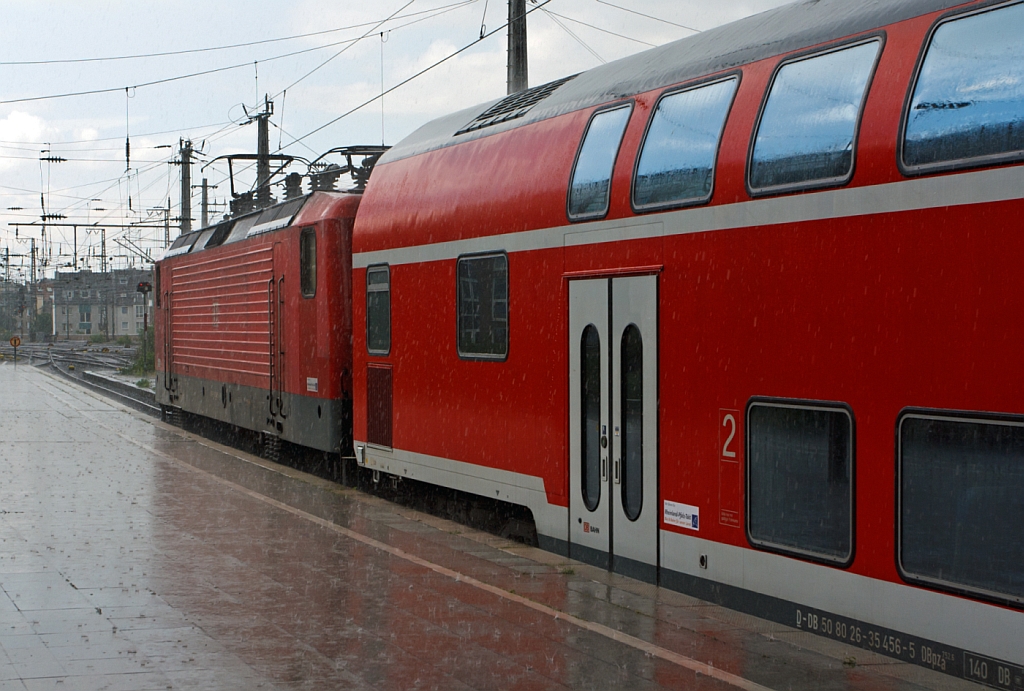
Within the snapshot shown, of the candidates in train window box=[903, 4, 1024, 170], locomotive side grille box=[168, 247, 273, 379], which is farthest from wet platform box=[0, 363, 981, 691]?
locomotive side grille box=[168, 247, 273, 379]

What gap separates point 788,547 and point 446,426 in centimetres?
476

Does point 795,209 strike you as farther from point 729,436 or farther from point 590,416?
point 590,416

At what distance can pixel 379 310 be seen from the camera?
1269cm

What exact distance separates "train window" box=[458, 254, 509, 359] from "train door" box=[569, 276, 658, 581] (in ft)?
3.58

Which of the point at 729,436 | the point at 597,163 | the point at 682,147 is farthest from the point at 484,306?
the point at 729,436

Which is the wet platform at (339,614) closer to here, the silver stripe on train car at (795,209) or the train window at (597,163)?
the silver stripe on train car at (795,209)

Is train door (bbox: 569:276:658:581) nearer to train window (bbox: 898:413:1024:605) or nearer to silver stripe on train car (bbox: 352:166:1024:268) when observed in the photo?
silver stripe on train car (bbox: 352:166:1024:268)

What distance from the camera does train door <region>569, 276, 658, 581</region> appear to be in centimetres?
834

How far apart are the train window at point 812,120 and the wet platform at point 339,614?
271cm

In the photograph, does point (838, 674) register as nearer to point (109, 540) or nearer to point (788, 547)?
point (788, 547)

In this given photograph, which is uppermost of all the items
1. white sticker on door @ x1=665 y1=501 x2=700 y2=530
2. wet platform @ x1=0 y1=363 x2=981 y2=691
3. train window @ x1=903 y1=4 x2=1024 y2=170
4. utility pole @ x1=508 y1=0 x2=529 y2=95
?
utility pole @ x1=508 y1=0 x2=529 y2=95

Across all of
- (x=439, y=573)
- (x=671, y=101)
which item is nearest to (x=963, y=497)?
(x=671, y=101)

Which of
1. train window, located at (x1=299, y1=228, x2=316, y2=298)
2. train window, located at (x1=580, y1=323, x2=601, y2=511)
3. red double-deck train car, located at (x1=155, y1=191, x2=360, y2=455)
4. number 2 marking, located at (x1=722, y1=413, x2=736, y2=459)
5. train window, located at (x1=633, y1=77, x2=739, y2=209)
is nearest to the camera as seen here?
number 2 marking, located at (x1=722, y1=413, x2=736, y2=459)

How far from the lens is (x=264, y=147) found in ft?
119
